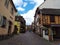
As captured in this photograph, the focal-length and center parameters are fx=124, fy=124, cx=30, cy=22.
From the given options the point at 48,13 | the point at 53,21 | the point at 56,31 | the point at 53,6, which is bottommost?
the point at 56,31

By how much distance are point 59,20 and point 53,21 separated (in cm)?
141

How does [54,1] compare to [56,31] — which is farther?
[54,1]

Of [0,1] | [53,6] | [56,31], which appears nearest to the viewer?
[0,1]

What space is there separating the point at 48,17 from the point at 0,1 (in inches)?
582

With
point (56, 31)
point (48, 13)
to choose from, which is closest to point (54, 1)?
point (48, 13)

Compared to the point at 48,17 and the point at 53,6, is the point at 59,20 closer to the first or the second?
the point at 48,17

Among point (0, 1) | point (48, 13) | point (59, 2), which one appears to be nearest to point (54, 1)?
point (59, 2)

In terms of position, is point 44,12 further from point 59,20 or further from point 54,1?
point 54,1

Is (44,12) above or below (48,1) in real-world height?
below

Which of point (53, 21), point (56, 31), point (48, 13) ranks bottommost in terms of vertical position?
point (56, 31)

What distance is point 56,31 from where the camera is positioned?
28.4m

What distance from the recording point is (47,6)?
37938mm

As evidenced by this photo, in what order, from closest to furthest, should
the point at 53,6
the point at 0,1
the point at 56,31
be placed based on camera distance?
the point at 0,1 → the point at 56,31 → the point at 53,6

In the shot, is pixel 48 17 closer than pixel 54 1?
Yes
